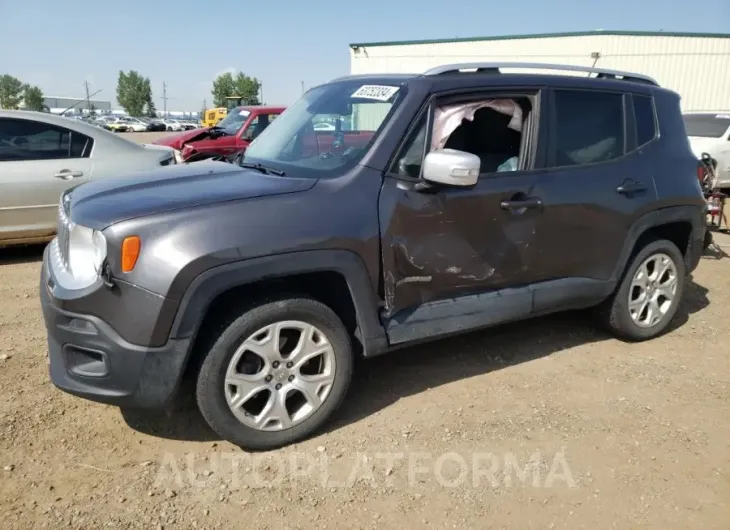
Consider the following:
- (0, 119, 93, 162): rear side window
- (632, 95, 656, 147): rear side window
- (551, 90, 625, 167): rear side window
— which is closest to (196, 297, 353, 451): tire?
(551, 90, 625, 167): rear side window

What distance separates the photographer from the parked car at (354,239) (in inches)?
103

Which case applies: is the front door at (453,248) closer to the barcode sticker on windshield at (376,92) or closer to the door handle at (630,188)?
the barcode sticker on windshield at (376,92)

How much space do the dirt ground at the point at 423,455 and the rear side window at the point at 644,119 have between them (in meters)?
1.55

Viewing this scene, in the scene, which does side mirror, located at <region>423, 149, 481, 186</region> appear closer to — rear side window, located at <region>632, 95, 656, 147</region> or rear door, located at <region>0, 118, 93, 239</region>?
rear side window, located at <region>632, 95, 656, 147</region>

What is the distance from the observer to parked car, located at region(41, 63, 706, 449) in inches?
103

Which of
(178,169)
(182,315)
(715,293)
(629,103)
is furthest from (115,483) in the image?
(715,293)

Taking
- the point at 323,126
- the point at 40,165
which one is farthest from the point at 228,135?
the point at 323,126

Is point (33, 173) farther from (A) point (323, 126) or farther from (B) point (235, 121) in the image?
(B) point (235, 121)

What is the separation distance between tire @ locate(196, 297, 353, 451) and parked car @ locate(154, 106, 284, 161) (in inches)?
A: 370

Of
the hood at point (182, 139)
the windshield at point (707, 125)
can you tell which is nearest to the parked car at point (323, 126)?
the hood at point (182, 139)

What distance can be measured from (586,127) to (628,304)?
4.34ft

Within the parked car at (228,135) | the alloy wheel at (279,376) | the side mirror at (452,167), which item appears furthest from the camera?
the parked car at (228,135)

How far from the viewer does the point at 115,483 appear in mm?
2705

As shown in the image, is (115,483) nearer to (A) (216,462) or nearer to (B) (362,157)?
(A) (216,462)
